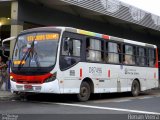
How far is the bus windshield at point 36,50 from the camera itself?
15.0m

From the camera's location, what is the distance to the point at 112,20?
2909 centimetres

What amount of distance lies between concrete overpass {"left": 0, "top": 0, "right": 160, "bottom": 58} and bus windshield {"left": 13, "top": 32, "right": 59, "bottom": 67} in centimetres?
555

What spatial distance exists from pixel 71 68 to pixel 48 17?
9.08m

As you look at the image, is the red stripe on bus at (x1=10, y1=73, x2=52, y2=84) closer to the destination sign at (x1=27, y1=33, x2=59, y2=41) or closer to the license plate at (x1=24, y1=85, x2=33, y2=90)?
the license plate at (x1=24, y1=85, x2=33, y2=90)

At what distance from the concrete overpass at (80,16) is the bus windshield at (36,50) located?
555 centimetres

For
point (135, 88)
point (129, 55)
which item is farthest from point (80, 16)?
point (135, 88)

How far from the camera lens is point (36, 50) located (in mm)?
Answer: 15344

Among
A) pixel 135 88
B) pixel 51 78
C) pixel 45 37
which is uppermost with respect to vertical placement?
pixel 45 37

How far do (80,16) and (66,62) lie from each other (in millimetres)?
11937

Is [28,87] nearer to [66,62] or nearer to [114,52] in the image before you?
[66,62]

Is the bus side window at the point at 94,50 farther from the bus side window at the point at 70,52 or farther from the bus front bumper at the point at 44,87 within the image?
the bus front bumper at the point at 44,87

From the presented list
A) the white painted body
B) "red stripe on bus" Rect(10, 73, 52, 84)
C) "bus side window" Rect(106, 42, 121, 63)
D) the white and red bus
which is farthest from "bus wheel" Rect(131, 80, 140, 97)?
"red stripe on bus" Rect(10, 73, 52, 84)

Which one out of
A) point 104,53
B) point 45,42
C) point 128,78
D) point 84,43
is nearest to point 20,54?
point 45,42

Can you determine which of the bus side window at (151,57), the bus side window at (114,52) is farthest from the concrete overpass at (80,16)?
the bus side window at (114,52)
